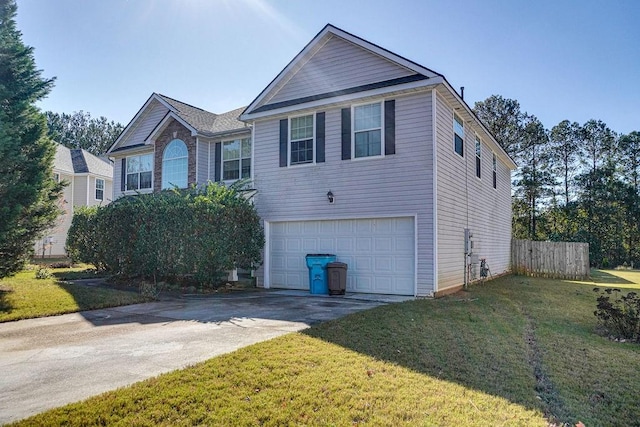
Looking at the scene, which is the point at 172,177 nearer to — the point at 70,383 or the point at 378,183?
the point at 378,183

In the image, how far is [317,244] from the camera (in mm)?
12602

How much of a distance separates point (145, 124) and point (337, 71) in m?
10.6

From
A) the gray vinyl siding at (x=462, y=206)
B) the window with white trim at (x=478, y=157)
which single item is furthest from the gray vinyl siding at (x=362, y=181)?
the window with white trim at (x=478, y=157)

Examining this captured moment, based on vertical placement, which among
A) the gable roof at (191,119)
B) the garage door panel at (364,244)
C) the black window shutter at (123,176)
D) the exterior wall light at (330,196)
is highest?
the gable roof at (191,119)

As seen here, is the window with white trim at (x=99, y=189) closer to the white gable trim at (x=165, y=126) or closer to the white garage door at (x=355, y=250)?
the white gable trim at (x=165, y=126)

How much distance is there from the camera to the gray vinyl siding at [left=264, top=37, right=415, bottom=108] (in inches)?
468

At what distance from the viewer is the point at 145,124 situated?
1889cm

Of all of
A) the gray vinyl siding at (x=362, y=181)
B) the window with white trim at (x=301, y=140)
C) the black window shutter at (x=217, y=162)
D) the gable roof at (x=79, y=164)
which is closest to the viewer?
the gray vinyl siding at (x=362, y=181)

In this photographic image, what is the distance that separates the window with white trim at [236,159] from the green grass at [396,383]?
968cm

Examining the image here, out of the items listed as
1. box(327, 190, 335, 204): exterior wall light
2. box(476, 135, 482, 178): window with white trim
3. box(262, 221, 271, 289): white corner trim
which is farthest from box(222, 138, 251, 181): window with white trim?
box(476, 135, 482, 178): window with white trim

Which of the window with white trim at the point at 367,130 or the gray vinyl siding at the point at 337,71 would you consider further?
the gray vinyl siding at the point at 337,71

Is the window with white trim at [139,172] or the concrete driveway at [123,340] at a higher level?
the window with white trim at [139,172]

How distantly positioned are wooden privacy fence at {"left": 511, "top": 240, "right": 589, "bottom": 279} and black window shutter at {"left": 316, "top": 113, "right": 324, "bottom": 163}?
1389cm

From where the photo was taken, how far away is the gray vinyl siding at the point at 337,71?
11898 millimetres
